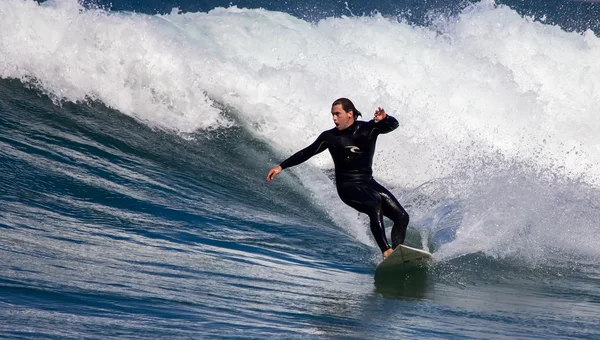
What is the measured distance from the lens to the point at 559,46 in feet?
65.3

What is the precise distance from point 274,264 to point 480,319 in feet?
6.51

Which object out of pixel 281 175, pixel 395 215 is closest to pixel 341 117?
pixel 395 215

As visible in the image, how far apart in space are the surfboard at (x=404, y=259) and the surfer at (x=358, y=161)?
40 cm

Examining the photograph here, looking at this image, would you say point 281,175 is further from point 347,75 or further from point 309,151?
point 347,75

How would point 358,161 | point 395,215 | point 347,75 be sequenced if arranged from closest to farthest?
point 395,215
point 358,161
point 347,75

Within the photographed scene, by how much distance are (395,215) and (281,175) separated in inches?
153

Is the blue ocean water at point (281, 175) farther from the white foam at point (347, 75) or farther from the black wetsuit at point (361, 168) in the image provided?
the black wetsuit at point (361, 168)

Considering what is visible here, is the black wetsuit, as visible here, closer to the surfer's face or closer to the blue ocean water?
the surfer's face

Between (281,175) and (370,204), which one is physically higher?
(281,175)

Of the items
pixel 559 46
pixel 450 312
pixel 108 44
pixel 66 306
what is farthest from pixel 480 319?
pixel 559 46

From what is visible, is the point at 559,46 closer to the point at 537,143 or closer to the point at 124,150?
the point at 537,143

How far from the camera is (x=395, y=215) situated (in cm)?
766

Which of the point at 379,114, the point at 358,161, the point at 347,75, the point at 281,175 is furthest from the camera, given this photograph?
the point at 347,75

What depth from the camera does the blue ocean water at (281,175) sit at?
17.3 ft
